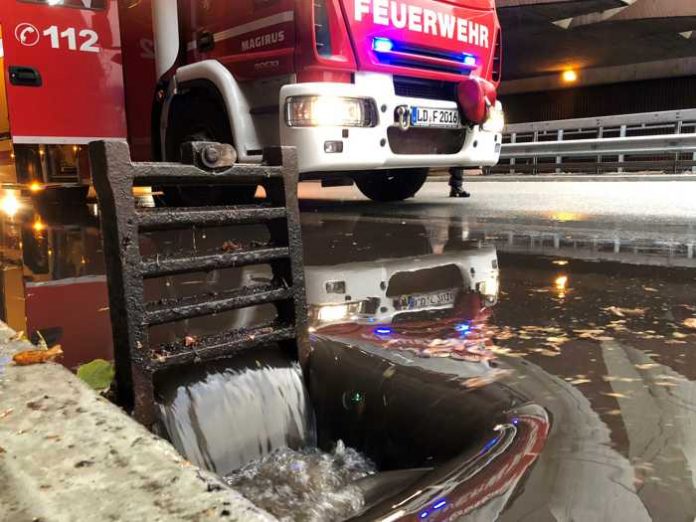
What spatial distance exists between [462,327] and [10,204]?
824 cm

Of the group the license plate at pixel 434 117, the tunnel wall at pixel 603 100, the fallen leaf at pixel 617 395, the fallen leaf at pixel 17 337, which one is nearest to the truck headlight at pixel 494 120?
the license plate at pixel 434 117

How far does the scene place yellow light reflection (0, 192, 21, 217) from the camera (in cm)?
733

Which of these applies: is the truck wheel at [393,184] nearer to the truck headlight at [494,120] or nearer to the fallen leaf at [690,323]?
the truck headlight at [494,120]

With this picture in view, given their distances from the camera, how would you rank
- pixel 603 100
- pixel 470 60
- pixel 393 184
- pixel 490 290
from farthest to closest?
1. pixel 603 100
2. pixel 393 184
3. pixel 470 60
4. pixel 490 290

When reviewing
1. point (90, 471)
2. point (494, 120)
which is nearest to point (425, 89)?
point (494, 120)

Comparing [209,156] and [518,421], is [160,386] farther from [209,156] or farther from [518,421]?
[518,421]

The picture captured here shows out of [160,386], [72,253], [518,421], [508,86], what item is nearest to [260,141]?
[72,253]

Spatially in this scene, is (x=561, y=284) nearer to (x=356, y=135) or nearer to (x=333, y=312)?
(x=333, y=312)

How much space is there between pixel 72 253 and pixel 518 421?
3.50 metres

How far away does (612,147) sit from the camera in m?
11.9

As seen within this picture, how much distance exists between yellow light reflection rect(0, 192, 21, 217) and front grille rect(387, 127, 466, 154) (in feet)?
15.5

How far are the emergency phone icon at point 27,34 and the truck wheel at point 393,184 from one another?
12.3ft

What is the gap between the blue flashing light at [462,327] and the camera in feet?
6.89

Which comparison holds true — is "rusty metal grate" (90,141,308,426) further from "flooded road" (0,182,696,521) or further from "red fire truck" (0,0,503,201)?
"red fire truck" (0,0,503,201)
